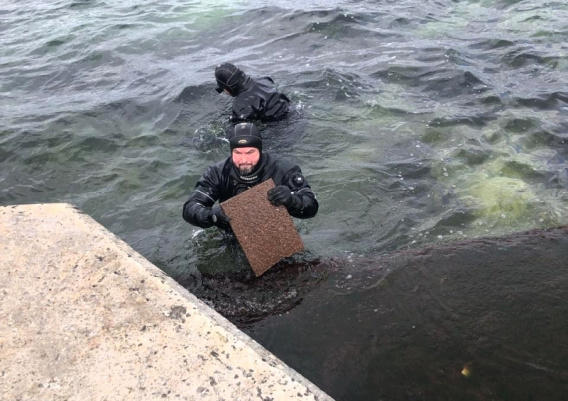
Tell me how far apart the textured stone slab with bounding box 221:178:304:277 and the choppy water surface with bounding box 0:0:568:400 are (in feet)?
0.82

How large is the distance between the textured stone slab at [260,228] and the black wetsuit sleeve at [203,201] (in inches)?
20.7

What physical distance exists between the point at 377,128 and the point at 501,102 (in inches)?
85.3

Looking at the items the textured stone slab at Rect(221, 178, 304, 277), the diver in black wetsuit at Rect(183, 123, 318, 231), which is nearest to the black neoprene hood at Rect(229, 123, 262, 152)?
the diver in black wetsuit at Rect(183, 123, 318, 231)

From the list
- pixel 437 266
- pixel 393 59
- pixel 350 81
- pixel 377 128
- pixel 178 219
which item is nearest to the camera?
pixel 437 266

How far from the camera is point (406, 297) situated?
3955mm

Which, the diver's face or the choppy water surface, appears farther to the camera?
the diver's face

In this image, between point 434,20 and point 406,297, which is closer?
point 406,297

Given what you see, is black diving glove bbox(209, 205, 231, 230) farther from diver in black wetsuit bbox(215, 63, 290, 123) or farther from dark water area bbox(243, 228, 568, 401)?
diver in black wetsuit bbox(215, 63, 290, 123)

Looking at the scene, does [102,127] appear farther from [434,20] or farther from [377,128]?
[434,20]

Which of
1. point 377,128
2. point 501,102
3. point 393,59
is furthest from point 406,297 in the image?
point 393,59

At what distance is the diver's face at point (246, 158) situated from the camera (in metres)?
4.96

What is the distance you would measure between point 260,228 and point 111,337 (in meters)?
1.79

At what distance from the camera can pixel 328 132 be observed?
8266 mm

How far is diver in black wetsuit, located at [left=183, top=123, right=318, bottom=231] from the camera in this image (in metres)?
4.86
